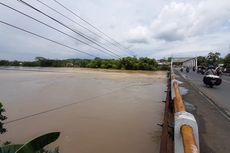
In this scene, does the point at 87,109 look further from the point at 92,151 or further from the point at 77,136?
the point at 92,151

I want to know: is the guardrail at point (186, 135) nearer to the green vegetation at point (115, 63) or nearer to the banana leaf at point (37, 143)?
the banana leaf at point (37, 143)

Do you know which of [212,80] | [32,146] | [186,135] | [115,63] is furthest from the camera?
[115,63]

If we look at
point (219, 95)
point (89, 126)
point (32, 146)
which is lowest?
point (219, 95)

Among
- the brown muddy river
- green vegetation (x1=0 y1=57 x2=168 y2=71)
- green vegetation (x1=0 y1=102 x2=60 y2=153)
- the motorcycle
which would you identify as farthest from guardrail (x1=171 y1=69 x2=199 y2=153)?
green vegetation (x1=0 y1=57 x2=168 y2=71)

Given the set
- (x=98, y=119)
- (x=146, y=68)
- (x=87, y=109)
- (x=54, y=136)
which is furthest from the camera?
(x=146, y=68)

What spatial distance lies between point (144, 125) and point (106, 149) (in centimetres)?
224

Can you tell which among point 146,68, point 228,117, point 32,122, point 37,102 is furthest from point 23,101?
point 146,68

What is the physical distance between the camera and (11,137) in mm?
6301

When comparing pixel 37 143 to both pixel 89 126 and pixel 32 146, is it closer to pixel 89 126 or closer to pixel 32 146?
pixel 32 146

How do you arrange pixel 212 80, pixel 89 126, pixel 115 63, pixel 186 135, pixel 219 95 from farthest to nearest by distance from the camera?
1. pixel 115 63
2. pixel 212 80
3. pixel 219 95
4. pixel 89 126
5. pixel 186 135

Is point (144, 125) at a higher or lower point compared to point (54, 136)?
lower

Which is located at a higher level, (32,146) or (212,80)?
(32,146)

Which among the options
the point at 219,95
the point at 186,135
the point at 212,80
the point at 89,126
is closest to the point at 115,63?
the point at 212,80

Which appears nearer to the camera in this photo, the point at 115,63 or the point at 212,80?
the point at 212,80
